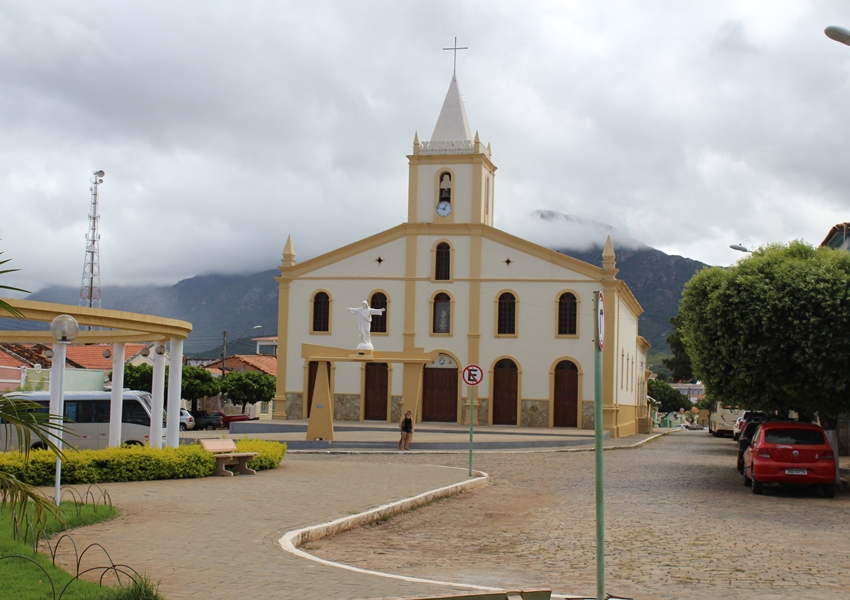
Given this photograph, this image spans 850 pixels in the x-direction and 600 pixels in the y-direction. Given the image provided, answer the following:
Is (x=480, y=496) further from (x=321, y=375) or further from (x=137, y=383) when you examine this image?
(x=137, y=383)

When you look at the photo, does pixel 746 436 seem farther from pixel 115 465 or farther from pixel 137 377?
pixel 137 377

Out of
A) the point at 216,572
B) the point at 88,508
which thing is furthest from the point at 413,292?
A: the point at 216,572

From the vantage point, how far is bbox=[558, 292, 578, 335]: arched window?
3878 cm

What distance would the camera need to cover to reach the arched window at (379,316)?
40.0 metres

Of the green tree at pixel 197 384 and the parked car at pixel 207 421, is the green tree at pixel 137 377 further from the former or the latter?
the parked car at pixel 207 421

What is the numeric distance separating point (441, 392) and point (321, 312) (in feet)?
20.9

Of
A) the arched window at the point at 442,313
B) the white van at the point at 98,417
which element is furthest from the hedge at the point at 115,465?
the arched window at the point at 442,313

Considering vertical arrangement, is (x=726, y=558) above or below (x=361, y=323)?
below

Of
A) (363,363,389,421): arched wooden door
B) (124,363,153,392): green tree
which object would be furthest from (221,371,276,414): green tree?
(363,363,389,421): arched wooden door

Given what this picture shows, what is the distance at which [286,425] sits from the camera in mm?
35250

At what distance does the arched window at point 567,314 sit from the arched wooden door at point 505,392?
2568 mm

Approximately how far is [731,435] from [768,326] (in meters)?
33.8

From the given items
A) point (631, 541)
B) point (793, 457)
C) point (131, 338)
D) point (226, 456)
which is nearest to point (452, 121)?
point (131, 338)

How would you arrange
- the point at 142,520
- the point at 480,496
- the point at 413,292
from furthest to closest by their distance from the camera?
1. the point at 413,292
2. the point at 480,496
3. the point at 142,520
